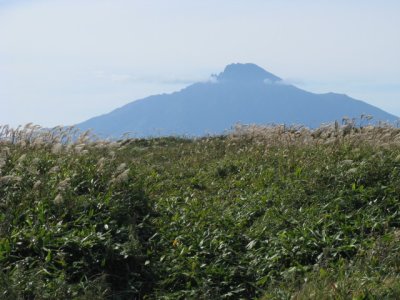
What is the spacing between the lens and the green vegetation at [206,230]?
6.59 metres

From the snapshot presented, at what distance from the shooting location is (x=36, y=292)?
20.4ft

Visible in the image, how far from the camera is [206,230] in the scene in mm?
8461

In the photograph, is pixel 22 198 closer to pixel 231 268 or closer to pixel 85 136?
pixel 231 268

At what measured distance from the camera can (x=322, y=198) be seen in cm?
900

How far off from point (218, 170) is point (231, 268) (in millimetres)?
5455

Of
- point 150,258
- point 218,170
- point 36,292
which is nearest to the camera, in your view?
point 36,292

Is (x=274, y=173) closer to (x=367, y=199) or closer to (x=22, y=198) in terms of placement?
(x=367, y=199)

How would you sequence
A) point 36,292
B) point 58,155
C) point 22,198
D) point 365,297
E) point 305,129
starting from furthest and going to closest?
1. point 305,129
2. point 58,155
3. point 22,198
4. point 36,292
5. point 365,297

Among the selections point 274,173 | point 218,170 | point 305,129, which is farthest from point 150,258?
point 305,129

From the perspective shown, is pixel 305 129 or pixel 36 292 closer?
pixel 36 292

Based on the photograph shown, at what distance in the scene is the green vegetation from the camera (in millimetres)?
6590

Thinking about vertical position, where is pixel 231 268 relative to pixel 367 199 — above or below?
below

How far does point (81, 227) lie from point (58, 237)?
49 centimetres

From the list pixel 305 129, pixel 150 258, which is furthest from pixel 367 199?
pixel 305 129
